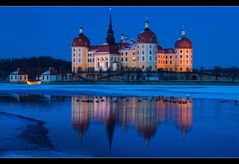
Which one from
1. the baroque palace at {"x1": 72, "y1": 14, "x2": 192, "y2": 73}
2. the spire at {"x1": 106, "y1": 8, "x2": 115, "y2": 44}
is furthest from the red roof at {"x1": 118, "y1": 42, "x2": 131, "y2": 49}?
the spire at {"x1": 106, "y1": 8, "x2": 115, "y2": 44}

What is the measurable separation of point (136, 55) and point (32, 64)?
42.7 metres

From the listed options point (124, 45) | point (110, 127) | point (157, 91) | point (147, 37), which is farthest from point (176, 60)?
point (110, 127)

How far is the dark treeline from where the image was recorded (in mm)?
100500

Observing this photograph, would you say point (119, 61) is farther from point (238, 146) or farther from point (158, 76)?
point (238, 146)

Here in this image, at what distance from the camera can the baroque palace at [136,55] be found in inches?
3120

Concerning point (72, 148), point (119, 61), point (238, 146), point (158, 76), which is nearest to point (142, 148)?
point (72, 148)

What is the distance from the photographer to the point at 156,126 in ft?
44.0

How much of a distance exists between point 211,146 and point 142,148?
5.48 feet

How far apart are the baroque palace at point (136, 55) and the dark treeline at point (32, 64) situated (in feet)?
46.6

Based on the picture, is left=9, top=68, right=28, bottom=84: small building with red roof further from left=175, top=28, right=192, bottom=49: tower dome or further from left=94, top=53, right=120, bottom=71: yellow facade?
left=175, top=28, right=192, bottom=49: tower dome

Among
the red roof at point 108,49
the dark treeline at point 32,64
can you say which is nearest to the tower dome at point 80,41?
the red roof at point 108,49

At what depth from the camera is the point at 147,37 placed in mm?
79000

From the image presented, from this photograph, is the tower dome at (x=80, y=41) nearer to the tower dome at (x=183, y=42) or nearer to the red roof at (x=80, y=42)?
the red roof at (x=80, y=42)

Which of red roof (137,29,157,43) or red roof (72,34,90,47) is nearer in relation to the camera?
red roof (137,29,157,43)
